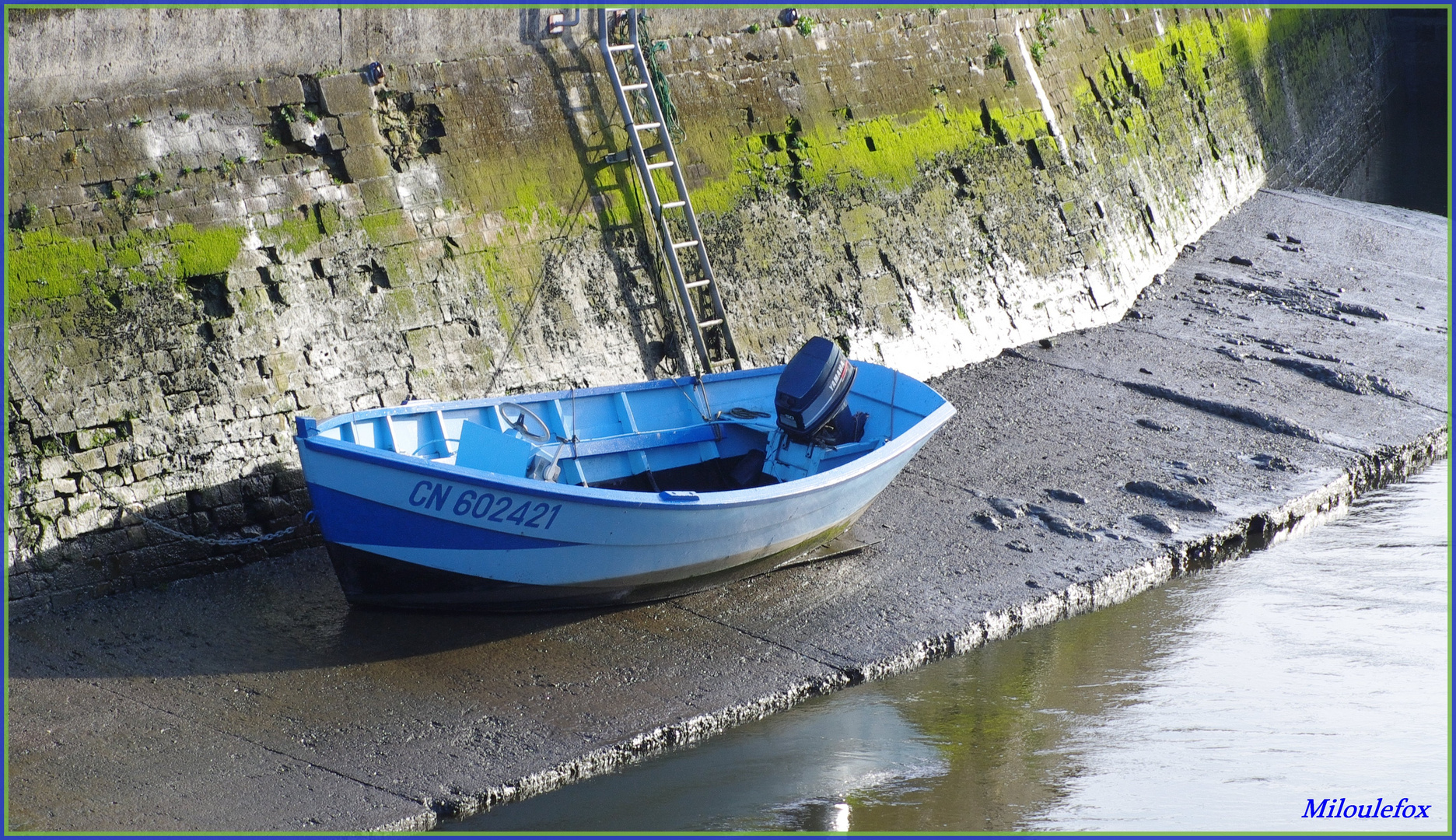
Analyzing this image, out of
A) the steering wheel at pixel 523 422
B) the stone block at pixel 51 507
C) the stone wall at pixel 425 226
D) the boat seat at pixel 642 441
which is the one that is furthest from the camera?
the boat seat at pixel 642 441

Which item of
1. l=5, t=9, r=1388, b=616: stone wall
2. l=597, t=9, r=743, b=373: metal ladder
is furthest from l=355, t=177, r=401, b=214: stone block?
l=597, t=9, r=743, b=373: metal ladder

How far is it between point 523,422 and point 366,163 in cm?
180

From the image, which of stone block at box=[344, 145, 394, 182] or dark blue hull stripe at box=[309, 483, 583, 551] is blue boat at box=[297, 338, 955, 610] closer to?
dark blue hull stripe at box=[309, 483, 583, 551]

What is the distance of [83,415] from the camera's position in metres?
6.08

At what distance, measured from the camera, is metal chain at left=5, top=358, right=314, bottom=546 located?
5918 millimetres

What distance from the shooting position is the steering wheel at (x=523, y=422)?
666 centimetres

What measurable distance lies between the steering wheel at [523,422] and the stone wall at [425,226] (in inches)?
25.7

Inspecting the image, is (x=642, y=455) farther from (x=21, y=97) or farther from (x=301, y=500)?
(x=21, y=97)

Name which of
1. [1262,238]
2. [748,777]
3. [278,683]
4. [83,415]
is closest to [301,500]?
[83,415]

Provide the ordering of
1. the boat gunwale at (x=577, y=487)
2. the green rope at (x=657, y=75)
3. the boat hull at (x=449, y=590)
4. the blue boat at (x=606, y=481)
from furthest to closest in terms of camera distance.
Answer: the green rope at (x=657, y=75), the boat hull at (x=449, y=590), the blue boat at (x=606, y=481), the boat gunwale at (x=577, y=487)

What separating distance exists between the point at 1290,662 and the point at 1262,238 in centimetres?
932

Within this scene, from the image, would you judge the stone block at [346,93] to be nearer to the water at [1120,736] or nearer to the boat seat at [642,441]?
the boat seat at [642,441]

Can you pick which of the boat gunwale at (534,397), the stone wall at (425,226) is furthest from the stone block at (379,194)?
the boat gunwale at (534,397)

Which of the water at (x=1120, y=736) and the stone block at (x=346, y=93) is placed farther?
the stone block at (x=346, y=93)
